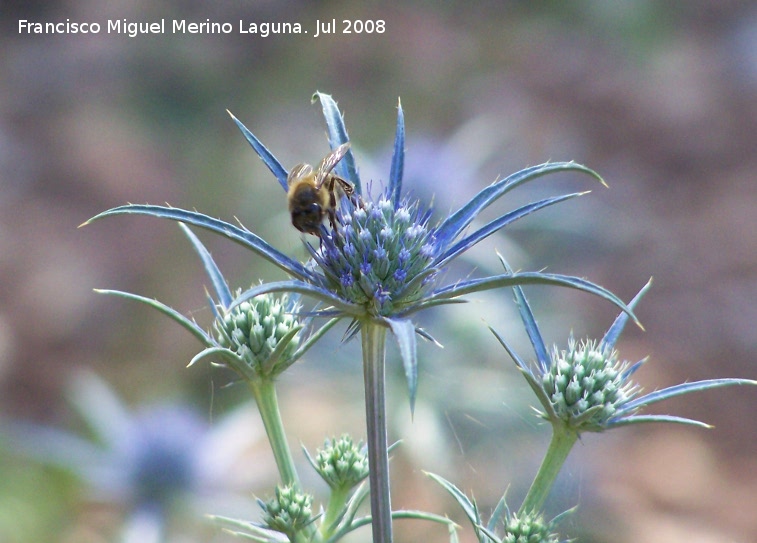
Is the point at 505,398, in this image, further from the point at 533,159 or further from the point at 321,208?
the point at 533,159

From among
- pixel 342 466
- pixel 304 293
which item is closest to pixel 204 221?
pixel 304 293

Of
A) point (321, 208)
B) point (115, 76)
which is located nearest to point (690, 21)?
point (115, 76)

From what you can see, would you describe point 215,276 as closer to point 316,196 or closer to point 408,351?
point 316,196

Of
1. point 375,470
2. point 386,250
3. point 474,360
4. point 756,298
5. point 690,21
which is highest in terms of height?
point 690,21

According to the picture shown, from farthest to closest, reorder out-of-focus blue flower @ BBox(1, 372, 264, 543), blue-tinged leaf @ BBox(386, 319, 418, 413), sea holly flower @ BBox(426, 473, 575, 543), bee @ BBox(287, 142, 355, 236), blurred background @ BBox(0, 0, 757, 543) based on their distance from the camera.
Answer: blurred background @ BBox(0, 0, 757, 543)
out-of-focus blue flower @ BBox(1, 372, 264, 543)
bee @ BBox(287, 142, 355, 236)
sea holly flower @ BBox(426, 473, 575, 543)
blue-tinged leaf @ BBox(386, 319, 418, 413)

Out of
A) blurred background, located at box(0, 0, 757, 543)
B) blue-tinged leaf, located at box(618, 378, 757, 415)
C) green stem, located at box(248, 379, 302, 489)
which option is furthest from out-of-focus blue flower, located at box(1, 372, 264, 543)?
blue-tinged leaf, located at box(618, 378, 757, 415)

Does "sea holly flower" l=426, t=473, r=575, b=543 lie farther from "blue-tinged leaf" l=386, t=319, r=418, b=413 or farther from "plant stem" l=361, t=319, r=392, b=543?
"blue-tinged leaf" l=386, t=319, r=418, b=413
